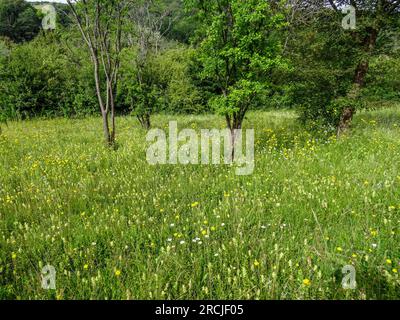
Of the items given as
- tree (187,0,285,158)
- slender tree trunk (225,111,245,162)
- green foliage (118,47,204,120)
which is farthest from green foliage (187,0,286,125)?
green foliage (118,47,204,120)

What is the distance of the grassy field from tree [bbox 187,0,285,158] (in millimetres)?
1942

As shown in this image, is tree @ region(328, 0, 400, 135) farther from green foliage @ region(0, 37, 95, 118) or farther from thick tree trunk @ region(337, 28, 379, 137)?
green foliage @ region(0, 37, 95, 118)

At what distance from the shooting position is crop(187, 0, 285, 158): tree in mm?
7508

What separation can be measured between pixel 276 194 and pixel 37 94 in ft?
76.9

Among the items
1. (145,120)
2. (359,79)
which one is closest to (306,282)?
(359,79)

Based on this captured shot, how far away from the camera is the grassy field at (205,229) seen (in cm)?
335

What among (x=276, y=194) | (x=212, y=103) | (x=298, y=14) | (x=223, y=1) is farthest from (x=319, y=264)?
(x=298, y=14)

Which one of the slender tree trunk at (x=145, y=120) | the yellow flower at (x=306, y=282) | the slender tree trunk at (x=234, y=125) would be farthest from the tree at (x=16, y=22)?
the yellow flower at (x=306, y=282)

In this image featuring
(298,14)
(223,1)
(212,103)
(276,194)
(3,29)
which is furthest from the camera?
(3,29)

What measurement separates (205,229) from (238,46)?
537 cm

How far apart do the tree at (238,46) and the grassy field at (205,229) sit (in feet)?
6.37

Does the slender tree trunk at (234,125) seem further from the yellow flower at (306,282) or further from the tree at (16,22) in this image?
the tree at (16,22)

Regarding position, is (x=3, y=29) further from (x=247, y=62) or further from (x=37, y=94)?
(x=247, y=62)
